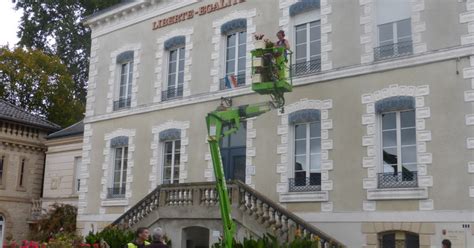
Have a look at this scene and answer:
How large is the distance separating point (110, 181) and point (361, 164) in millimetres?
9757

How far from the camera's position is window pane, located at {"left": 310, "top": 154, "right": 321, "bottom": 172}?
15.0m

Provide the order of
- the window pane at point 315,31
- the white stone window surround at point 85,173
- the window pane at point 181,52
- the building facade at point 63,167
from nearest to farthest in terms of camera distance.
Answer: the window pane at point 315,31, the window pane at point 181,52, the white stone window surround at point 85,173, the building facade at point 63,167

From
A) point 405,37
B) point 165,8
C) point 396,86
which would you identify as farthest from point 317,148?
point 165,8

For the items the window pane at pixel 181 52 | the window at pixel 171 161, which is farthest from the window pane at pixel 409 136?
the window pane at pixel 181 52

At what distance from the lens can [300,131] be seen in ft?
51.3

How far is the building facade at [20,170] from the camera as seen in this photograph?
84.1ft

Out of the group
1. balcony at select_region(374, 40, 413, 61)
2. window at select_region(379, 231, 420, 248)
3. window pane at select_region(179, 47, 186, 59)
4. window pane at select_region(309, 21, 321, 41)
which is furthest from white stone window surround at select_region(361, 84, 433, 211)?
window pane at select_region(179, 47, 186, 59)

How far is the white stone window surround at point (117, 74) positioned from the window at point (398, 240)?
10.1 meters

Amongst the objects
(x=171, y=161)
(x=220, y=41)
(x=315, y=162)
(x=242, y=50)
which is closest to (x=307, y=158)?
(x=315, y=162)

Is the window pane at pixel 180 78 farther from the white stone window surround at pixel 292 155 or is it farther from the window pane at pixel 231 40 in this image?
the white stone window surround at pixel 292 155

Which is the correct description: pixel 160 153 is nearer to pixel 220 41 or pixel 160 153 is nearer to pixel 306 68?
pixel 220 41

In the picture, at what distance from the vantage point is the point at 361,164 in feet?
46.1

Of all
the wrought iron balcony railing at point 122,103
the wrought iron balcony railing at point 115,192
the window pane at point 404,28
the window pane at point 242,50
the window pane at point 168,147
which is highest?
the window pane at point 242,50

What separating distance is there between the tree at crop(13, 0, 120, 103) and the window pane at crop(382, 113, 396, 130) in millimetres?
26405
